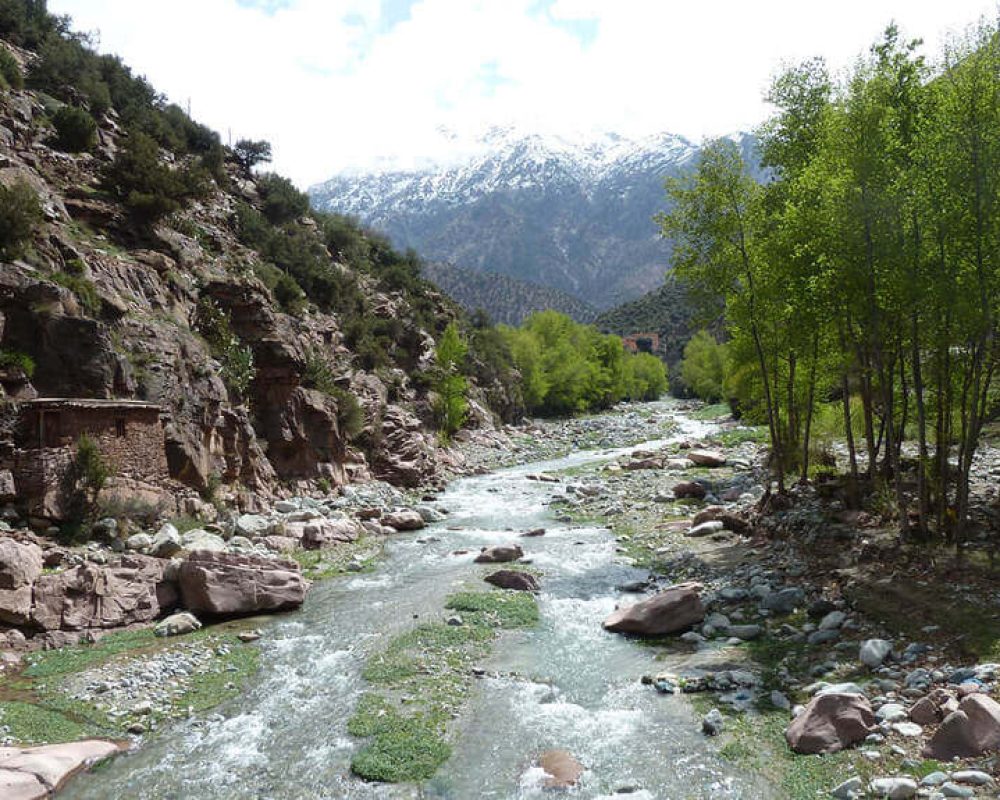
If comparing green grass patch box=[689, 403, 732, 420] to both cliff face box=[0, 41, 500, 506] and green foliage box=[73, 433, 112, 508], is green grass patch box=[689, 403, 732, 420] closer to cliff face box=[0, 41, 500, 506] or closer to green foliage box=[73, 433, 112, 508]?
cliff face box=[0, 41, 500, 506]

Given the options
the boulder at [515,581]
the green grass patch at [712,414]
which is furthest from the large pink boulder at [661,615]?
the green grass patch at [712,414]

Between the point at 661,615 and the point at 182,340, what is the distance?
819 inches

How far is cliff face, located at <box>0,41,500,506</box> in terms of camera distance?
802 inches

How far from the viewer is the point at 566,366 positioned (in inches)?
3366

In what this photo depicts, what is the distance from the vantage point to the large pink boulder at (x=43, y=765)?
28.6 feet

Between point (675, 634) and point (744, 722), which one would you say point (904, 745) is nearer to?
point (744, 722)

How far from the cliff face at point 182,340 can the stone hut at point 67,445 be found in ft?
2.25

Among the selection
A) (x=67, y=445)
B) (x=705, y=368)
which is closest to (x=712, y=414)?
(x=705, y=368)

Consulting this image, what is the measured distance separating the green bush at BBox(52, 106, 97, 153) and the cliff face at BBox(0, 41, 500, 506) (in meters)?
0.56

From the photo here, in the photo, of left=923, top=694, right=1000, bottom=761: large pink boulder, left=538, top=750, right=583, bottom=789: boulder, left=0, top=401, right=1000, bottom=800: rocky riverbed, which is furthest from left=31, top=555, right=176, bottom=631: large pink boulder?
left=923, top=694, right=1000, bottom=761: large pink boulder

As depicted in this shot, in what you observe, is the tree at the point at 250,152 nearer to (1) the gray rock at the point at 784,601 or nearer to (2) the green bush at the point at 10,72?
(2) the green bush at the point at 10,72

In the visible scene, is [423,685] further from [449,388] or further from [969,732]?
[449,388]

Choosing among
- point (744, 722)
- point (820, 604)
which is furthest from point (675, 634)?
point (744, 722)

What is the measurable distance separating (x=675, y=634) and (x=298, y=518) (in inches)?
610
